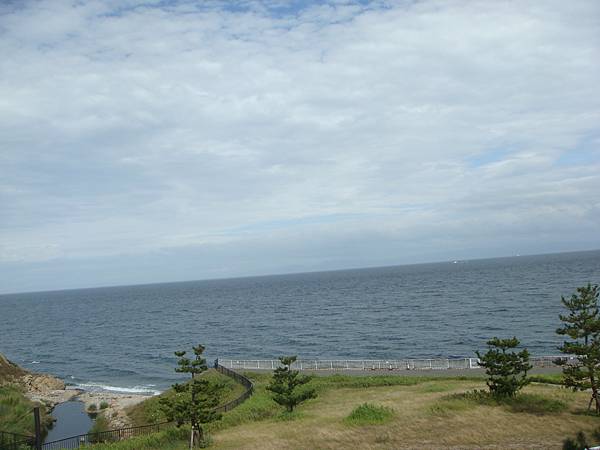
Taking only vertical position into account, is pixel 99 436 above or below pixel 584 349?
below

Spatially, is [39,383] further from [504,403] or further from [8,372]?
[504,403]

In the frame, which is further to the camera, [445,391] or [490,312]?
[490,312]

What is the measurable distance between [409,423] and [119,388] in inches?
1771

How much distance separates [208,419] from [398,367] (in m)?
25.6

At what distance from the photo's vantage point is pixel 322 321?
10394 centimetres

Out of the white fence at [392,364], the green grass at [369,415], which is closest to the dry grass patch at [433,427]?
the green grass at [369,415]

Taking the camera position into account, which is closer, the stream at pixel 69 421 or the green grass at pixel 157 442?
the green grass at pixel 157 442

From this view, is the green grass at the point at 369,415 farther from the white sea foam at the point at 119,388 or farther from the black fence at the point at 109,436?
the white sea foam at the point at 119,388

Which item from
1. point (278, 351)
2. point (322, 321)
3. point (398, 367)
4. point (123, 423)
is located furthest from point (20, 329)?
point (398, 367)

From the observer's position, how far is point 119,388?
200 ft

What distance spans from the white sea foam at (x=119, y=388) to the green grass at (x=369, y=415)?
3379 cm

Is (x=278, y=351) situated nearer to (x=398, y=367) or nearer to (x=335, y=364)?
(x=335, y=364)

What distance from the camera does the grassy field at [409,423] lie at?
2320cm

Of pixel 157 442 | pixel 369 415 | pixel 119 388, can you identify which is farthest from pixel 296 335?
pixel 157 442
